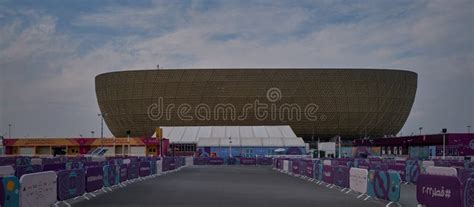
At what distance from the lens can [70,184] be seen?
22391 millimetres

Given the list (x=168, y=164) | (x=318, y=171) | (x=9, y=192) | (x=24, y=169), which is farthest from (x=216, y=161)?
(x=9, y=192)

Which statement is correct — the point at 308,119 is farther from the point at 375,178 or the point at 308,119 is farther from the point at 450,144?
the point at 375,178

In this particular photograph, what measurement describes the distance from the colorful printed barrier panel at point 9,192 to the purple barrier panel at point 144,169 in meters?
24.4

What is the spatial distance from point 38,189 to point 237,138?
93.3m

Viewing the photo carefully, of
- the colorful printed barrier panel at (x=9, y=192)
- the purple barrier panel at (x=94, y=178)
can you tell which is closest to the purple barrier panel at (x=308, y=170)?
the purple barrier panel at (x=94, y=178)

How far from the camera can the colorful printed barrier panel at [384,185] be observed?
2238 centimetres

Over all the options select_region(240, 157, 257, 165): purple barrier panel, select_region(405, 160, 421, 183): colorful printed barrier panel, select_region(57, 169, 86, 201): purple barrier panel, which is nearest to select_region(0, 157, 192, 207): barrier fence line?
select_region(57, 169, 86, 201): purple barrier panel

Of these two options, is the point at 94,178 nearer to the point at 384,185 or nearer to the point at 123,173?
the point at 123,173

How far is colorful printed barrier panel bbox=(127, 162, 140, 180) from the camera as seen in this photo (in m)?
36.8

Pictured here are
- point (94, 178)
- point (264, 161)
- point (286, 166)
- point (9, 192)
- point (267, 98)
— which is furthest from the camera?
point (267, 98)

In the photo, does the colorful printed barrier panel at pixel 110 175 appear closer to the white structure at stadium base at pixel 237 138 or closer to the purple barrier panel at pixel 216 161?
the purple barrier panel at pixel 216 161

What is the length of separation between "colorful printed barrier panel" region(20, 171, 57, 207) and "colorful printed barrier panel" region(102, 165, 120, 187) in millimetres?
8631

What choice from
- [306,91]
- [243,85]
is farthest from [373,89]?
[243,85]

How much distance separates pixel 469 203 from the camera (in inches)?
586
